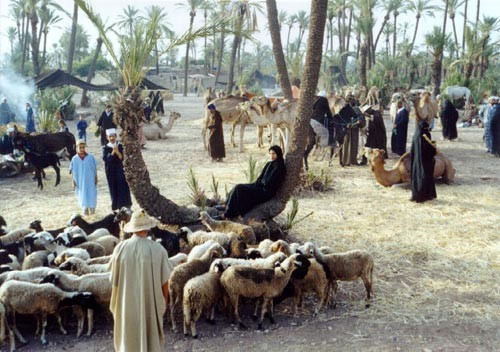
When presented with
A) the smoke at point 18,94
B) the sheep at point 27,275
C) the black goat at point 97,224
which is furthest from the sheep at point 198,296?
the smoke at point 18,94

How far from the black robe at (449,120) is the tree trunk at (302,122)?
12.6 meters

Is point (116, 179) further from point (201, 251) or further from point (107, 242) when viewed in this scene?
point (201, 251)

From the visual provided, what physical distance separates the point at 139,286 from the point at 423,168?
8179 mm

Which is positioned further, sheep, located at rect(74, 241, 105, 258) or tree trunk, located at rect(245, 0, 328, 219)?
tree trunk, located at rect(245, 0, 328, 219)

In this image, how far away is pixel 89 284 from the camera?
18.7 ft

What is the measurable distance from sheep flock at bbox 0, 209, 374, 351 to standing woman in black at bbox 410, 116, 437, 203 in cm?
506

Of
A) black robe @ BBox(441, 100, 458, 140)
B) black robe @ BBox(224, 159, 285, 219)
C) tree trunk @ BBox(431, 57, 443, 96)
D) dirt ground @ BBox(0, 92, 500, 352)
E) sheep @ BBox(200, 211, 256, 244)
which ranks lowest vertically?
dirt ground @ BBox(0, 92, 500, 352)

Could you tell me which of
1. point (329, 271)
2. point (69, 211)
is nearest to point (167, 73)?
point (69, 211)

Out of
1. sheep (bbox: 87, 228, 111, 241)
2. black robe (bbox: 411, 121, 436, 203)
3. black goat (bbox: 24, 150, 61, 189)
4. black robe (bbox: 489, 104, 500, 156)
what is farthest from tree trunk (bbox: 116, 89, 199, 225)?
black robe (bbox: 489, 104, 500, 156)

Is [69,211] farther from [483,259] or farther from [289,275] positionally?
[483,259]

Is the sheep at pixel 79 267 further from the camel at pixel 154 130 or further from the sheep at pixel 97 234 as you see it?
the camel at pixel 154 130

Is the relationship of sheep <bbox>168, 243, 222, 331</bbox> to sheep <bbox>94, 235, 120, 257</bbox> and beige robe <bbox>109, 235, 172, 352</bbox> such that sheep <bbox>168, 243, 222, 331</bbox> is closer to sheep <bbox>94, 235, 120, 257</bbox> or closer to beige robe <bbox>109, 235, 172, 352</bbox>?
beige robe <bbox>109, 235, 172, 352</bbox>

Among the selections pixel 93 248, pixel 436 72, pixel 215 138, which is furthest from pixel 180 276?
pixel 436 72

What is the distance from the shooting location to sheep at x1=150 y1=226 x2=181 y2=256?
7.25 meters
